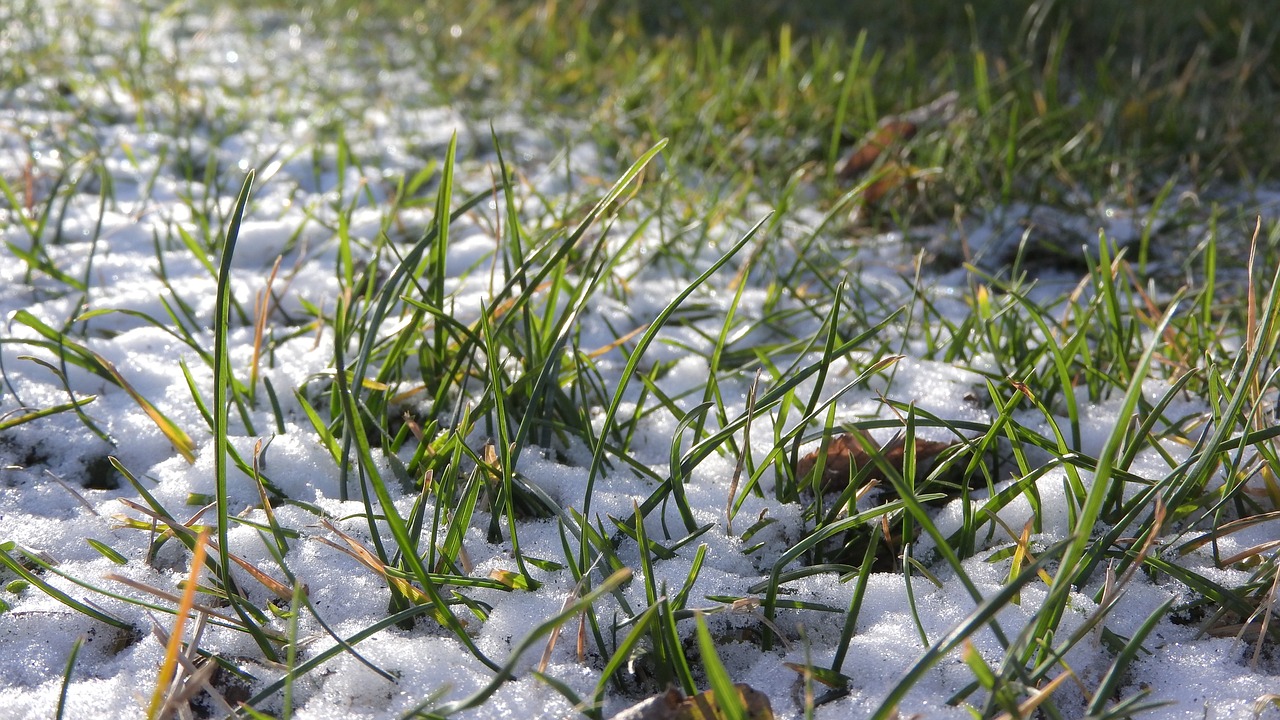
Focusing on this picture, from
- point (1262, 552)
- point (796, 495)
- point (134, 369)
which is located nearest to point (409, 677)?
point (796, 495)

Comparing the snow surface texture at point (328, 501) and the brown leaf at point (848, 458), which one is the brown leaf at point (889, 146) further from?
the brown leaf at point (848, 458)

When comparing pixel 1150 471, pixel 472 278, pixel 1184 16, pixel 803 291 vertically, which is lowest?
pixel 1150 471

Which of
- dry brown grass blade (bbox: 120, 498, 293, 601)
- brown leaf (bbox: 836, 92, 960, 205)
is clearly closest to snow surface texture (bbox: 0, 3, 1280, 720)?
dry brown grass blade (bbox: 120, 498, 293, 601)

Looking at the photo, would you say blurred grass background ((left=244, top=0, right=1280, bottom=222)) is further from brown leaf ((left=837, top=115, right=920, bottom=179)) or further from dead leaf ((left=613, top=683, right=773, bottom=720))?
dead leaf ((left=613, top=683, right=773, bottom=720))

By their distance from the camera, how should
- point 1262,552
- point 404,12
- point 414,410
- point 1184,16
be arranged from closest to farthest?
point 1262,552, point 414,410, point 1184,16, point 404,12

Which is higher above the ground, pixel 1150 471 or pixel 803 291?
pixel 803 291

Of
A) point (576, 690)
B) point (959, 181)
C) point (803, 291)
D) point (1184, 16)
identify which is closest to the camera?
point (576, 690)

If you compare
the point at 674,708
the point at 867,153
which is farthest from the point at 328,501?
the point at 867,153

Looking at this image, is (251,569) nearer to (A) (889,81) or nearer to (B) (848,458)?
(B) (848,458)

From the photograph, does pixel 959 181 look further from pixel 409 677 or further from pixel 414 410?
pixel 409 677
